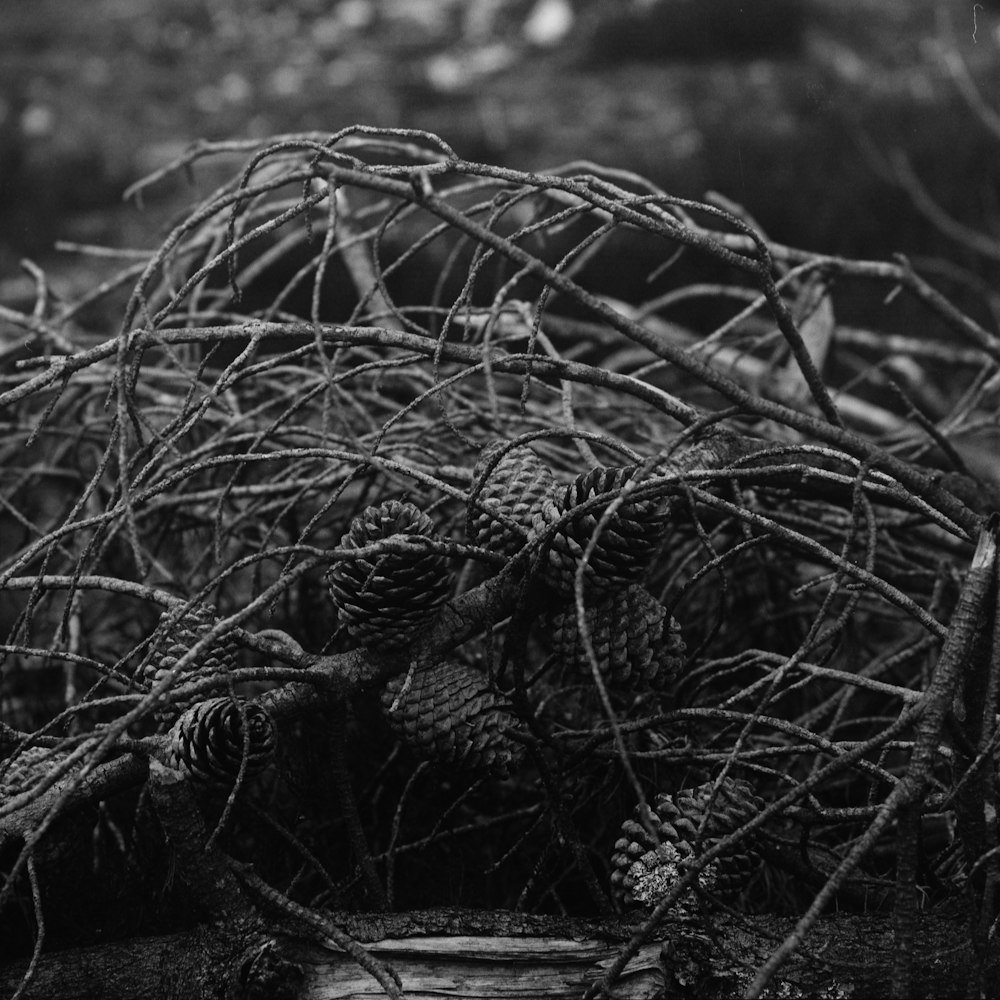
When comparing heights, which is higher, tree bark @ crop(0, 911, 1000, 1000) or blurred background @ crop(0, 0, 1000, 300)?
blurred background @ crop(0, 0, 1000, 300)

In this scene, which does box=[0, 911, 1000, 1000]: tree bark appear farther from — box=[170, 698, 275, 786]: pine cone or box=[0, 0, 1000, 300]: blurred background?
box=[0, 0, 1000, 300]: blurred background

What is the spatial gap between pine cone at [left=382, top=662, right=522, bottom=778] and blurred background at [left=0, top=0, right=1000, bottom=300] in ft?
5.25

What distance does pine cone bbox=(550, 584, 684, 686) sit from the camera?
0.88m

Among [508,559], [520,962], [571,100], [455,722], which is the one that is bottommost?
[520,962]

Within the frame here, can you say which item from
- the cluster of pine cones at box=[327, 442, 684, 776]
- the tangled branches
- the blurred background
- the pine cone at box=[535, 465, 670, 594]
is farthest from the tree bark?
the blurred background

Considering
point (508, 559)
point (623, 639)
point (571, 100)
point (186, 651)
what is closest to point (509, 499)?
point (508, 559)

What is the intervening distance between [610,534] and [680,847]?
264mm

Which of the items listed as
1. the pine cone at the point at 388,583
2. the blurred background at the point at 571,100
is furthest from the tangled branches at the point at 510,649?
the blurred background at the point at 571,100

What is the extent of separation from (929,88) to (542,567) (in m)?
2.30

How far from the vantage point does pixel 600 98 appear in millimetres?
2764

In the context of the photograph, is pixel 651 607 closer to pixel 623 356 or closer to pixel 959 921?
pixel 959 921

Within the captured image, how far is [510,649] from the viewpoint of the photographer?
2.85 ft

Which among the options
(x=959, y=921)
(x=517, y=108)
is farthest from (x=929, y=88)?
(x=959, y=921)

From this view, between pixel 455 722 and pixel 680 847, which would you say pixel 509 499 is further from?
pixel 680 847
